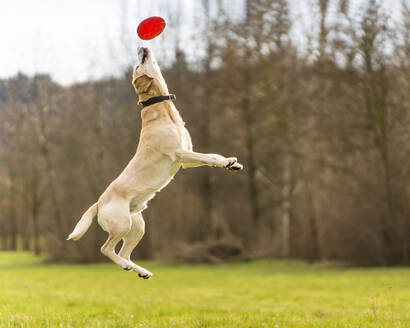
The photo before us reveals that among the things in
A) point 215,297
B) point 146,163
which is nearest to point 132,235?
point 146,163

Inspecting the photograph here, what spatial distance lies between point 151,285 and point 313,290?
479 centimetres

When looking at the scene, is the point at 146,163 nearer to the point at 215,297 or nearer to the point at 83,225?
the point at 83,225

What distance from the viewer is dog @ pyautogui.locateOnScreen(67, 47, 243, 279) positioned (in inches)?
179

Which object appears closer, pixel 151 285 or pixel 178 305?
pixel 178 305

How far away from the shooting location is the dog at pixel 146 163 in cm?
456

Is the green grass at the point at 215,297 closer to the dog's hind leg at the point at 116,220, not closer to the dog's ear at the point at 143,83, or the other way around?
the dog's hind leg at the point at 116,220

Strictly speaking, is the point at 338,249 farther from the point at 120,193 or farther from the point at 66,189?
the point at 120,193

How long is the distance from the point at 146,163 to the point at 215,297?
8150mm

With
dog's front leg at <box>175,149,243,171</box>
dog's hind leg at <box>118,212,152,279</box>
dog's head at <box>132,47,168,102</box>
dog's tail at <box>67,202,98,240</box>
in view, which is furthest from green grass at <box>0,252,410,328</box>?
dog's head at <box>132,47,168,102</box>

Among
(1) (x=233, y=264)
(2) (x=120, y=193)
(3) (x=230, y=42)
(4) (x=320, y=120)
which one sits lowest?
(1) (x=233, y=264)

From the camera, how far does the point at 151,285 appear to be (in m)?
15.5

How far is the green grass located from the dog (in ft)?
7.19

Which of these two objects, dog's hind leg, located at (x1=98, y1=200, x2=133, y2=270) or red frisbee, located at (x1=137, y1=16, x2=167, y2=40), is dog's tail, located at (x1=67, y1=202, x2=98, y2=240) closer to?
dog's hind leg, located at (x1=98, y1=200, x2=133, y2=270)

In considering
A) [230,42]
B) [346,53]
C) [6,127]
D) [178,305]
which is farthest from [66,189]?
[178,305]
